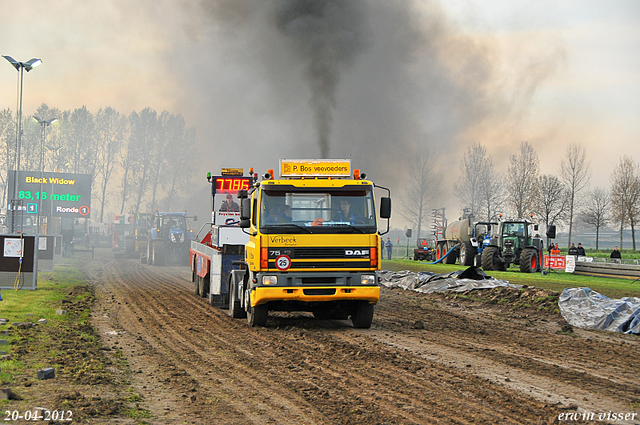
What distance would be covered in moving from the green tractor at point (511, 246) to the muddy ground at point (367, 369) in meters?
16.5

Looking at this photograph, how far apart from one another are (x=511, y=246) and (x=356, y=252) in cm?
2222

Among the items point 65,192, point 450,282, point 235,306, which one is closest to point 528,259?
point 450,282

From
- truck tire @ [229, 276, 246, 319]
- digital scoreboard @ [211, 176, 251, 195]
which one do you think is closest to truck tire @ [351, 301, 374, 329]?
truck tire @ [229, 276, 246, 319]

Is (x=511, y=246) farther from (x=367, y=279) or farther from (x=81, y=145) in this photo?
(x=81, y=145)

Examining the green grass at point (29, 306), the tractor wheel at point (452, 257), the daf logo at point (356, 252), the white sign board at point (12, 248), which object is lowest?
the green grass at point (29, 306)

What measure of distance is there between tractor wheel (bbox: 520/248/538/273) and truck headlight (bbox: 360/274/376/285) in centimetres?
2016

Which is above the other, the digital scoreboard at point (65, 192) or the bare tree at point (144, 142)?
the bare tree at point (144, 142)

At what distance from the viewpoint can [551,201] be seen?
5188cm

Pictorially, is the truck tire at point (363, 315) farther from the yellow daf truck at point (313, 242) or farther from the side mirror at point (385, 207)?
the side mirror at point (385, 207)

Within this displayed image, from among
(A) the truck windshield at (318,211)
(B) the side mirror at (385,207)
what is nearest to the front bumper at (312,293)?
(A) the truck windshield at (318,211)

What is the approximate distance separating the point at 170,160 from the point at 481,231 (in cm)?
4352

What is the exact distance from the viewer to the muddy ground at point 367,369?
19.7 ft

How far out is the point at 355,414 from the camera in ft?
19.3

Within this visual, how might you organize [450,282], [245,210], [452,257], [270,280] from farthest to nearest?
[452,257], [450,282], [245,210], [270,280]
